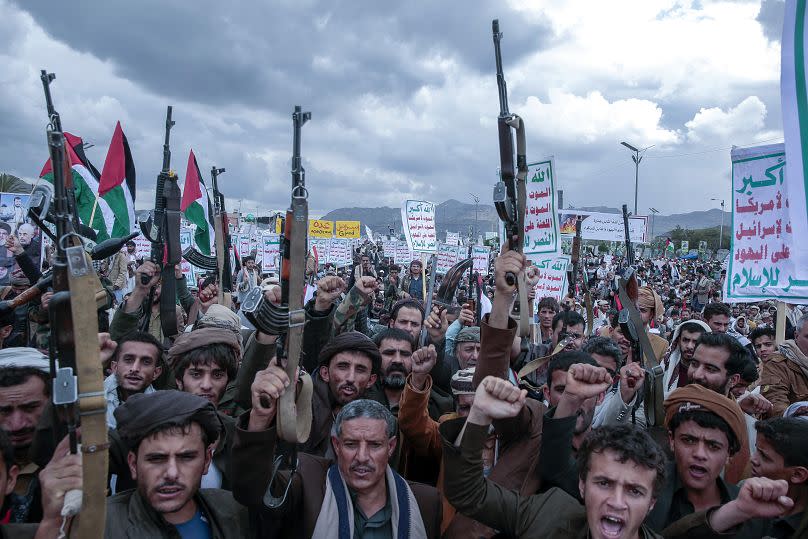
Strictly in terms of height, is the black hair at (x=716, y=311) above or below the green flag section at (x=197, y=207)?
below

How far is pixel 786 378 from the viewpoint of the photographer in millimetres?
4473

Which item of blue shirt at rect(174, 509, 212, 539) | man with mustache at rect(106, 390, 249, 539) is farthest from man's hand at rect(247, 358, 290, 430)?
blue shirt at rect(174, 509, 212, 539)

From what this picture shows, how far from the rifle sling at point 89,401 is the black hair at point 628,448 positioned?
1.82 metres

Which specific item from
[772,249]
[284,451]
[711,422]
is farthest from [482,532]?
[772,249]

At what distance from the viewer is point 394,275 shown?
1425 centimetres

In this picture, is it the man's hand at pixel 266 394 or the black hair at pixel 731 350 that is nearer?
the man's hand at pixel 266 394

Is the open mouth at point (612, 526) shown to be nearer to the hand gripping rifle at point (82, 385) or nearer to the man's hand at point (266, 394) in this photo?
the man's hand at point (266, 394)

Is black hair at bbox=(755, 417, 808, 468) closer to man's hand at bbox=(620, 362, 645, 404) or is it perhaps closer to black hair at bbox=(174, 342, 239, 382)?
man's hand at bbox=(620, 362, 645, 404)

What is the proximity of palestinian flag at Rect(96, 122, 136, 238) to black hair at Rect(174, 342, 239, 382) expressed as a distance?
3.41 m

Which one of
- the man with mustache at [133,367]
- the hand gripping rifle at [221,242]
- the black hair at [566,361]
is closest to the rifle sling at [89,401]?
the man with mustache at [133,367]

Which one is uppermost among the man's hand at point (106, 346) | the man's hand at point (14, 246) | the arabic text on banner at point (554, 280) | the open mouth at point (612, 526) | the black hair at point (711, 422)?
the man's hand at point (14, 246)

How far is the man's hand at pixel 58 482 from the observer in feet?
5.66

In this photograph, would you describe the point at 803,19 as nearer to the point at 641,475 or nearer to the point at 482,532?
the point at 641,475

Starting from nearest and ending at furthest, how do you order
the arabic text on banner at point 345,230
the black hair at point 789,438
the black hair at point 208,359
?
the black hair at point 789,438
the black hair at point 208,359
the arabic text on banner at point 345,230
